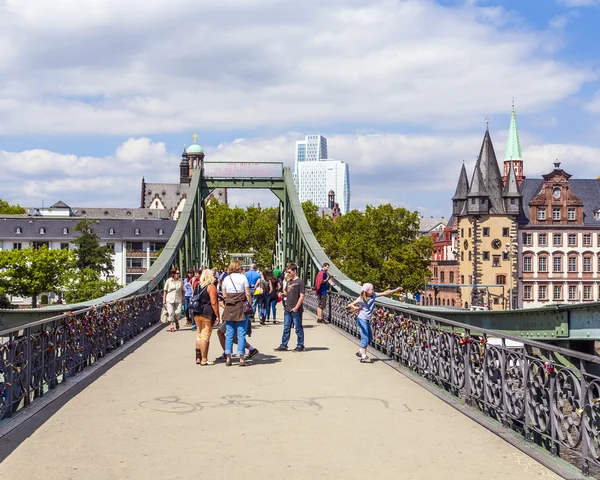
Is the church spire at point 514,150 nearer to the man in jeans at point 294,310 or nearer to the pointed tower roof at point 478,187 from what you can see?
the pointed tower roof at point 478,187

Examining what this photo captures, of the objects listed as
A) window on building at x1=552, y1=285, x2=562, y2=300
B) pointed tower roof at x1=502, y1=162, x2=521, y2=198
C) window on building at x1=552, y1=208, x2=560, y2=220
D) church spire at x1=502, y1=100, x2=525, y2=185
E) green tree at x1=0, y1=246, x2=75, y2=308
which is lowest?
window on building at x1=552, y1=285, x2=562, y2=300

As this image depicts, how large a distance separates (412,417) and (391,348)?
181 inches

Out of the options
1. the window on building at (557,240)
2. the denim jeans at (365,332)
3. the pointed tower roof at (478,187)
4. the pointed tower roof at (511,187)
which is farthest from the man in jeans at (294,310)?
the window on building at (557,240)

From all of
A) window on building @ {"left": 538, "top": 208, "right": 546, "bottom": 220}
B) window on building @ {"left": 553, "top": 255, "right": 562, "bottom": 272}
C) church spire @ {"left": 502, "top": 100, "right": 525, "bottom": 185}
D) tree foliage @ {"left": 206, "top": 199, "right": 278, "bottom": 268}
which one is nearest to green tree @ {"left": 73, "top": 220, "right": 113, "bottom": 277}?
tree foliage @ {"left": 206, "top": 199, "right": 278, "bottom": 268}

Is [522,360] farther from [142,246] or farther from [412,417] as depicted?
A: [142,246]

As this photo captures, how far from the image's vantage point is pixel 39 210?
419ft

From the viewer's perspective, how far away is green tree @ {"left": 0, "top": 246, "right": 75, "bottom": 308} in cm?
6888

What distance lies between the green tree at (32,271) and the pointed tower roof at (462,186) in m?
42.5

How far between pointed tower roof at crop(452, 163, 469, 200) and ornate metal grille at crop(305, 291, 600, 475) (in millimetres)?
78595

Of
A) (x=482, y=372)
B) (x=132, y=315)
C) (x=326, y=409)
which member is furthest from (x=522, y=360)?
(x=132, y=315)

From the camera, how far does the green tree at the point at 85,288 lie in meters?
69.1

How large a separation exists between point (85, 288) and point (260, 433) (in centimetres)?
6566

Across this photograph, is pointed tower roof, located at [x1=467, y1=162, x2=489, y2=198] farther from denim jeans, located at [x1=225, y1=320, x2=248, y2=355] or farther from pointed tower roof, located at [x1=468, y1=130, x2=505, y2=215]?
denim jeans, located at [x1=225, y1=320, x2=248, y2=355]

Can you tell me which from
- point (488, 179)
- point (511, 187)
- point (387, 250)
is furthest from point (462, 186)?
point (387, 250)
